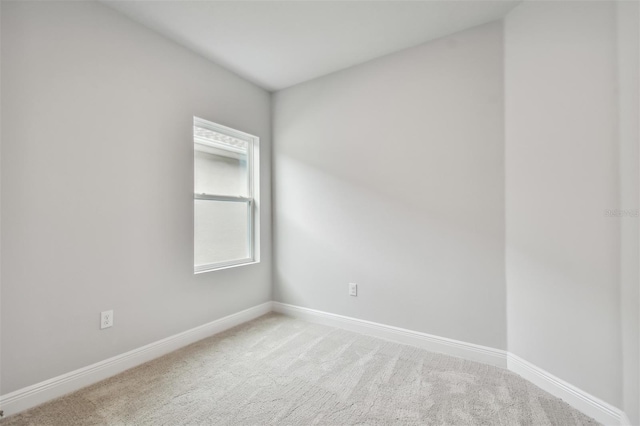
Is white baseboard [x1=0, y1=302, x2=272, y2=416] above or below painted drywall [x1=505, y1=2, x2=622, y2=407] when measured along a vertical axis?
below

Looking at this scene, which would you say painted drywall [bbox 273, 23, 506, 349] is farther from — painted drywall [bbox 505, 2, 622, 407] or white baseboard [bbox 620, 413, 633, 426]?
white baseboard [bbox 620, 413, 633, 426]

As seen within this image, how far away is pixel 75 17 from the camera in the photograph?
1.89 metres

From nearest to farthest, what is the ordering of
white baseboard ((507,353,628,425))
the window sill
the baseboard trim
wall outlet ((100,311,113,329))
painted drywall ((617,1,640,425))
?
painted drywall ((617,1,640,425)), white baseboard ((507,353,628,425)), wall outlet ((100,311,113,329)), the baseboard trim, the window sill

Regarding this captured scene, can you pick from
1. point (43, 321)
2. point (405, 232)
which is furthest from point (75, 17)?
point (405, 232)

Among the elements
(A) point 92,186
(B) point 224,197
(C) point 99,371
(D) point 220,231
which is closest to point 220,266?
(D) point 220,231

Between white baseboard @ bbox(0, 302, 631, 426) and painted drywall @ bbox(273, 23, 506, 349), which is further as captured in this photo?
painted drywall @ bbox(273, 23, 506, 349)

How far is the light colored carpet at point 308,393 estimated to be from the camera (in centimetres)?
160

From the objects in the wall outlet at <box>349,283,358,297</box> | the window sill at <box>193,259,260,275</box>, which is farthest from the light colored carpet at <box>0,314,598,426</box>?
the window sill at <box>193,259,260,275</box>

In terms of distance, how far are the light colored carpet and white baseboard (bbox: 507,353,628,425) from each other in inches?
2.2

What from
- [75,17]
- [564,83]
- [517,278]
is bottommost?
[517,278]

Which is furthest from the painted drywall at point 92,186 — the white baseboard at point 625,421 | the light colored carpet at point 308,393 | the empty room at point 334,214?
the white baseboard at point 625,421

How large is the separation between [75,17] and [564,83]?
3138mm

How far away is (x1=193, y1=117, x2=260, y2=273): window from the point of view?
2.77 metres

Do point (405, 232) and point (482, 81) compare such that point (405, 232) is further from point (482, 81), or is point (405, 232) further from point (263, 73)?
point (263, 73)
